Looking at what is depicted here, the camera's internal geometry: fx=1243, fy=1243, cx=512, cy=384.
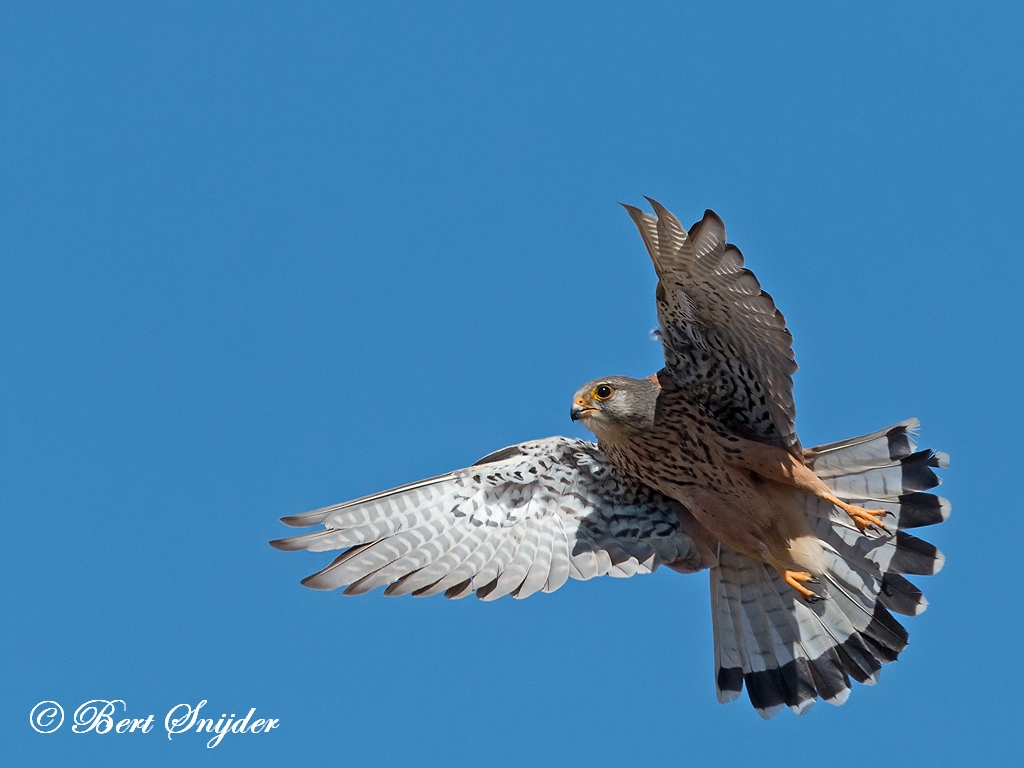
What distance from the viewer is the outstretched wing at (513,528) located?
736cm

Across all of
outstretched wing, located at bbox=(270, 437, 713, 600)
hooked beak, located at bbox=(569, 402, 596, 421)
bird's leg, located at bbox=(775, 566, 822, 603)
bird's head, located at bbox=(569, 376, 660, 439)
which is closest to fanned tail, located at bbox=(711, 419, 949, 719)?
bird's leg, located at bbox=(775, 566, 822, 603)

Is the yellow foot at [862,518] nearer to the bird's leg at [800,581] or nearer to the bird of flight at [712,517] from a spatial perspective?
the bird of flight at [712,517]

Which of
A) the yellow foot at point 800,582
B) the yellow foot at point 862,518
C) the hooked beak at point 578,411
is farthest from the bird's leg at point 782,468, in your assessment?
the hooked beak at point 578,411

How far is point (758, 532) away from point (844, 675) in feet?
3.76

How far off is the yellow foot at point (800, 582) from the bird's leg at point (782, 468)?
428 mm

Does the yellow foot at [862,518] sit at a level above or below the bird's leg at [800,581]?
above

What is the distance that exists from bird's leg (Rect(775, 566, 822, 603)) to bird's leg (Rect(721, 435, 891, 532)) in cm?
43

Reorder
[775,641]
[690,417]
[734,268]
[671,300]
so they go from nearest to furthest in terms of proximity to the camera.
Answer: [734,268]
[671,300]
[690,417]
[775,641]

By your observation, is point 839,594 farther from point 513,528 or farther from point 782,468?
point 513,528

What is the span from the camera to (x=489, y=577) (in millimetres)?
7484

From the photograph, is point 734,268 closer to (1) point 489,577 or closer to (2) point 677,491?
(2) point 677,491

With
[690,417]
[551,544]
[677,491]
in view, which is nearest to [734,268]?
[690,417]

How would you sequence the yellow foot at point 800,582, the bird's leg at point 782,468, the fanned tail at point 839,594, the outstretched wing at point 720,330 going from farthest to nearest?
the fanned tail at point 839,594
the yellow foot at point 800,582
the bird's leg at point 782,468
the outstretched wing at point 720,330

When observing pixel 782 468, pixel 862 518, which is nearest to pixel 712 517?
pixel 782 468
